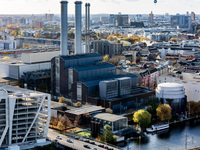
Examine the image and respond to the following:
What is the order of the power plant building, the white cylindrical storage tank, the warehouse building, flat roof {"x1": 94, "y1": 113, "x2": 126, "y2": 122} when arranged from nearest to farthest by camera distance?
the warehouse building < flat roof {"x1": 94, "y1": 113, "x2": 126, "y2": 122} < the power plant building < the white cylindrical storage tank

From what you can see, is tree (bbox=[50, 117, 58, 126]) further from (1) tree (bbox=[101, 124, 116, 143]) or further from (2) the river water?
(2) the river water

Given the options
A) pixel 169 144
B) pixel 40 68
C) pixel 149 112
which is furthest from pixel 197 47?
pixel 169 144

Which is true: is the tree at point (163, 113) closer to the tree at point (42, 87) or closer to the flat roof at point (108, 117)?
the flat roof at point (108, 117)

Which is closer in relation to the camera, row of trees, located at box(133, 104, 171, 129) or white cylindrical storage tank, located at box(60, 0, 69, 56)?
row of trees, located at box(133, 104, 171, 129)

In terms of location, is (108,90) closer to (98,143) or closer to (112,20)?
(98,143)

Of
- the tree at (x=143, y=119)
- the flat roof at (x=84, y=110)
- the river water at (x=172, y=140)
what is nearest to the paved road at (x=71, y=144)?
the river water at (x=172, y=140)

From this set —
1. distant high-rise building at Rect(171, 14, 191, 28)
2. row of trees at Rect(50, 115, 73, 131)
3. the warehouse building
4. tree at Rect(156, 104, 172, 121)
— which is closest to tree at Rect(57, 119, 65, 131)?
row of trees at Rect(50, 115, 73, 131)

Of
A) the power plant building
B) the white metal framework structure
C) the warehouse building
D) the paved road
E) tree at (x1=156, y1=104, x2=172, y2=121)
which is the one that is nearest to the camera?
the white metal framework structure
